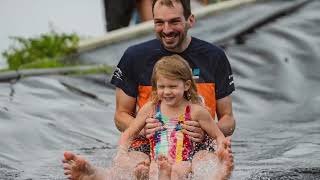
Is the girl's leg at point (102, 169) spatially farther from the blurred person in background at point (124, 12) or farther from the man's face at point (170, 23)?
the blurred person in background at point (124, 12)

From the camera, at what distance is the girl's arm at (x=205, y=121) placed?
255 inches

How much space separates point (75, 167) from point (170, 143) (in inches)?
23.8

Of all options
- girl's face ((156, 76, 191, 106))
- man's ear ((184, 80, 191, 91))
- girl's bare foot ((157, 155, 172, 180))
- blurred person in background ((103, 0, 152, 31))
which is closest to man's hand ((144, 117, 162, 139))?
girl's face ((156, 76, 191, 106))

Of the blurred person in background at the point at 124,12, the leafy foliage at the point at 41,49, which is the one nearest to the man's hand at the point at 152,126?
the leafy foliage at the point at 41,49

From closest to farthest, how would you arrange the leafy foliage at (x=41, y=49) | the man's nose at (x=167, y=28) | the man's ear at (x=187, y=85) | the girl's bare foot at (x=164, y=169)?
the girl's bare foot at (x=164, y=169), the man's ear at (x=187, y=85), the man's nose at (x=167, y=28), the leafy foliage at (x=41, y=49)

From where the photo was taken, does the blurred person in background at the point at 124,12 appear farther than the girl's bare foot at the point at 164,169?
Yes

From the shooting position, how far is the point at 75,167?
6.21 m

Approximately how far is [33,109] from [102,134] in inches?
23.9

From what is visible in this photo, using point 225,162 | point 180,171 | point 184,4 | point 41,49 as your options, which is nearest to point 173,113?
point 180,171

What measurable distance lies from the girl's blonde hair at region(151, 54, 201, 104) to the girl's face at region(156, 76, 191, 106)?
1.0 inches

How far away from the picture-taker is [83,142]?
8812 mm

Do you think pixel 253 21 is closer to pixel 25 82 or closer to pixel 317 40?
pixel 317 40

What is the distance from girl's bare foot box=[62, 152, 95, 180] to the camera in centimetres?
618

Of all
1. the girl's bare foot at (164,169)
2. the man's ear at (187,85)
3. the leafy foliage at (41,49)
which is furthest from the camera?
the leafy foliage at (41,49)
